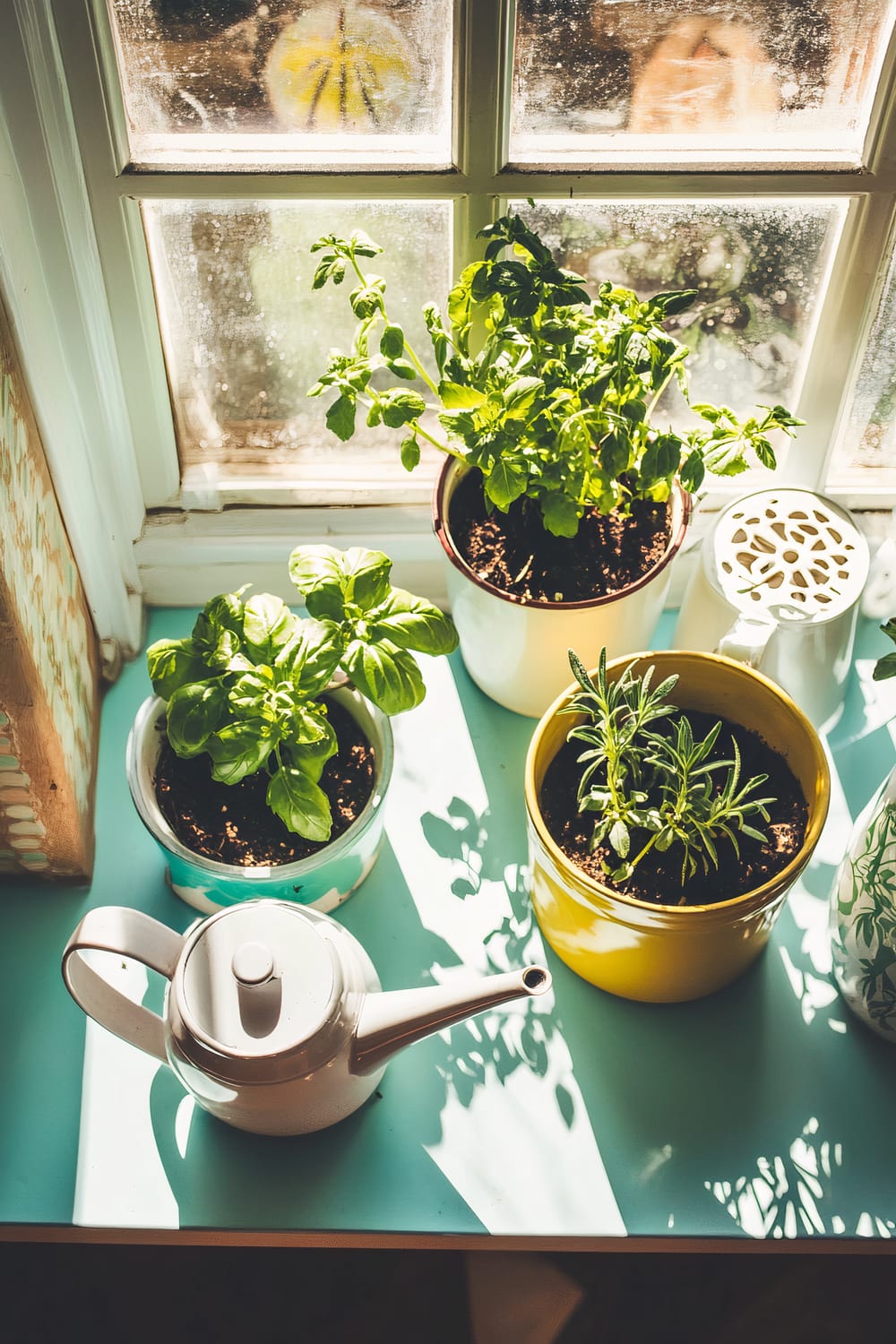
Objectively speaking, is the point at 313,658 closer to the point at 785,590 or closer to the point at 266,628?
the point at 266,628

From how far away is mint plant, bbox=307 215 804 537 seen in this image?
93cm

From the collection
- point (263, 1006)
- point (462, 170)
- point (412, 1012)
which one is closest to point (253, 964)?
point (263, 1006)

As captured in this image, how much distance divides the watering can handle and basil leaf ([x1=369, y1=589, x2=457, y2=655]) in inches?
12.0

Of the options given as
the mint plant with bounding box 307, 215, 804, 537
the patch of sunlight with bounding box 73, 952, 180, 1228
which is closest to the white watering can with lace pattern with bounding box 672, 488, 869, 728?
the mint plant with bounding box 307, 215, 804, 537

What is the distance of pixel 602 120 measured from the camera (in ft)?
3.41

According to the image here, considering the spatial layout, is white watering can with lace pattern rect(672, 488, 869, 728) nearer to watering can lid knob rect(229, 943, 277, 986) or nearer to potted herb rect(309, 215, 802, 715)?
potted herb rect(309, 215, 802, 715)

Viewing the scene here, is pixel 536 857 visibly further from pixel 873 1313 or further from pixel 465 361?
pixel 873 1313

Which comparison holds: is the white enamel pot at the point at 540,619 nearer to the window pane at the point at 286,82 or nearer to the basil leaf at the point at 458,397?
the basil leaf at the point at 458,397

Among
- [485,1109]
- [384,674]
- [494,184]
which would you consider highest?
[494,184]

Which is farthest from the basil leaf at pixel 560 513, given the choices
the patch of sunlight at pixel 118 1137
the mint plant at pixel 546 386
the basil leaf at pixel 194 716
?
the patch of sunlight at pixel 118 1137

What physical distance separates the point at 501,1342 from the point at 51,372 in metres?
1.19

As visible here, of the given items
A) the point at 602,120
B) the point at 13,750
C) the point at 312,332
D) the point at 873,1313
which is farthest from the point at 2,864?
the point at 873,1313

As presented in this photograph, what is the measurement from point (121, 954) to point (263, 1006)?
137mm

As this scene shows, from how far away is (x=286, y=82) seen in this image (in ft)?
3.29
